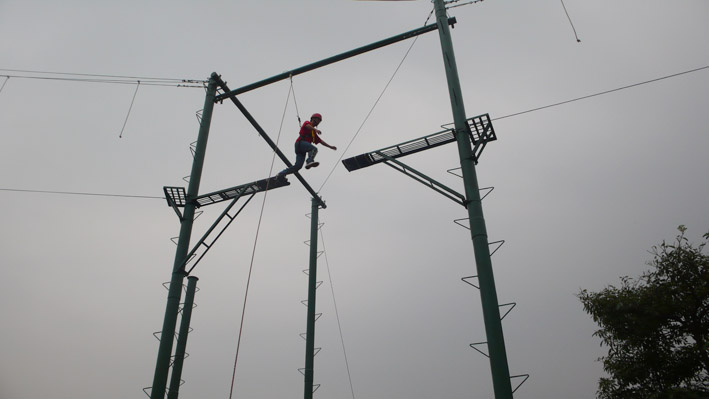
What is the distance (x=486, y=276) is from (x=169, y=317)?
20.6 feet

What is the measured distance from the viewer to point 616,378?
11703 mm

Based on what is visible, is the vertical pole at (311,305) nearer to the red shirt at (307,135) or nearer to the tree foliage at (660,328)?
the red shirt at (307,135)

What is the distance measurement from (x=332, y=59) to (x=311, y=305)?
23.0 feet

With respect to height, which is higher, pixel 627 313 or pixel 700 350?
pixel 627 313

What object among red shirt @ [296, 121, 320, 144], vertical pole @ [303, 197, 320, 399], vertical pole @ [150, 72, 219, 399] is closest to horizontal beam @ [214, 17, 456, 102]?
vertical pole @ [150, 72, 219, 399]

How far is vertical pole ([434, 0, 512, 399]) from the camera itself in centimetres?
510

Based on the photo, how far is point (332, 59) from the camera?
938 centimetres

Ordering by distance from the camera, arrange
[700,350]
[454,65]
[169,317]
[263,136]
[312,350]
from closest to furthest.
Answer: [454,65]
[169,317]
[263,136]
[700,350]
[312,350]

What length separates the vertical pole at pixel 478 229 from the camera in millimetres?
5098

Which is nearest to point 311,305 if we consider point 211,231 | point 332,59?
point 211,231

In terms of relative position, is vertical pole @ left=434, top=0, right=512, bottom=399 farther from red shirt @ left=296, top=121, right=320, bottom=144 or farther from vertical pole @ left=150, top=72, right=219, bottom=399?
vertical pole @ left=150, top=72, right=219, bottom=399

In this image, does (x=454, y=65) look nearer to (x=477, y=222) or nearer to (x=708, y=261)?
(x=477, y=222)

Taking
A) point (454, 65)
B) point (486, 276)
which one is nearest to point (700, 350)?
point (486, 276)

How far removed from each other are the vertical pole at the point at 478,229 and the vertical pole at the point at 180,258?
5.76 m
